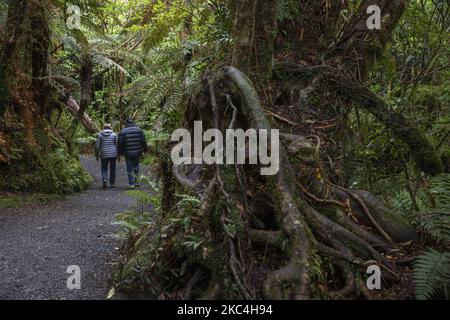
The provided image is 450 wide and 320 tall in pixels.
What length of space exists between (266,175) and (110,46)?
1041cm

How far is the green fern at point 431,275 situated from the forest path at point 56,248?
2549mm

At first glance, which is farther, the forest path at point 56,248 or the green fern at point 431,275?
the forest path at point 56,248

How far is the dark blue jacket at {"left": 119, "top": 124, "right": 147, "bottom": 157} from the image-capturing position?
11180 mm

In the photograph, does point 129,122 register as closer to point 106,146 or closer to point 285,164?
point 106,146

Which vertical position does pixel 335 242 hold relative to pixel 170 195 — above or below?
below

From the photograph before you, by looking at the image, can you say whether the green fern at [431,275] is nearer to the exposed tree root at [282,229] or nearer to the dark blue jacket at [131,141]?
the exposed tree root at [282,229]

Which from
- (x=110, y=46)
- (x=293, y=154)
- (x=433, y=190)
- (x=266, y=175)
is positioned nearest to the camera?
(x=266, y=175)

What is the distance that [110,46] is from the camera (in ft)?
42.0

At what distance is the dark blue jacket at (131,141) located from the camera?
36.7 ft

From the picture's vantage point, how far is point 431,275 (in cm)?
310

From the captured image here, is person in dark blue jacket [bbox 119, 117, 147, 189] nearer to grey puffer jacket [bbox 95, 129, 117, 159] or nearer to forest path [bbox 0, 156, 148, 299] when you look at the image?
grey puffer jacket [bbox 95, 129, 117, 159]

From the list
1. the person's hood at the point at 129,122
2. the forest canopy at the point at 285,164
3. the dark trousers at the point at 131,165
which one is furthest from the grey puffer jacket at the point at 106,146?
the forest canopy at the point at 285,164
